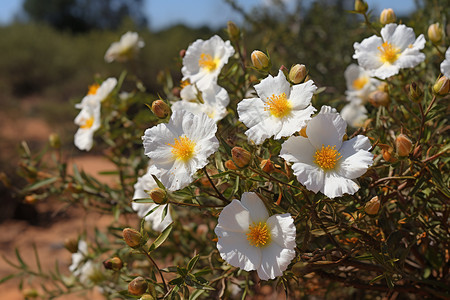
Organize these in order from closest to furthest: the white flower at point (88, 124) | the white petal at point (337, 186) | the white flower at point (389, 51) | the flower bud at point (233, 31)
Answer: the white petal at point (337, 186), the white flower at point (389, 51), the flower bud at point (233, 31), the white flower at point (88, 124)

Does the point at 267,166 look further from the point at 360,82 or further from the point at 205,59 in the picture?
the point at 360,82

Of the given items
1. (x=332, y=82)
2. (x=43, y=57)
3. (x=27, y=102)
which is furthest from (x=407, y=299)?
(x=43, y=57)

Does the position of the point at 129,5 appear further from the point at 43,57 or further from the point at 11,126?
the point at 11,126

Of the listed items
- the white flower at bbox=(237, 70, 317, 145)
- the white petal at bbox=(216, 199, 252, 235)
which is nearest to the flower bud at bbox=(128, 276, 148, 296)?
the white petal at bbox=(216, 199, 252, 235)

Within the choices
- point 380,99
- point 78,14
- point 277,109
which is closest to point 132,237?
point 277,109

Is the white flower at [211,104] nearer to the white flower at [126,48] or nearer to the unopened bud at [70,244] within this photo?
the unopened bud at [70,244]

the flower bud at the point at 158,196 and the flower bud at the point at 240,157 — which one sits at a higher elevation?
the flower bud at the point at 240,157

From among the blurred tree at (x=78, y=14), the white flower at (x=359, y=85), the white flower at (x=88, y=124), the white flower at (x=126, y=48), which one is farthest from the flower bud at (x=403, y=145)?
the blurred tree at (x=78, y=14)

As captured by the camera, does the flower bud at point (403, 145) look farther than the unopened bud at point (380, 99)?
No
